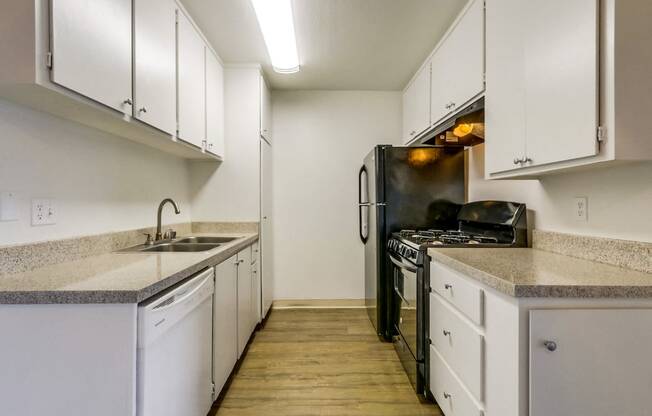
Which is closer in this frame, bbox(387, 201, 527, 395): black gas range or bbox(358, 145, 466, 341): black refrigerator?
bbox(387, 201, 527, 395): black gas range

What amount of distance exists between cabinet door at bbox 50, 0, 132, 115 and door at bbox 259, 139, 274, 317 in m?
1.53

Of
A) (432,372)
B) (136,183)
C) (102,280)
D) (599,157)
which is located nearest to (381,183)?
(432,372)

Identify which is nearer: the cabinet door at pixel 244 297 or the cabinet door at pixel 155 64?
the cabinet door at pixel 155 64

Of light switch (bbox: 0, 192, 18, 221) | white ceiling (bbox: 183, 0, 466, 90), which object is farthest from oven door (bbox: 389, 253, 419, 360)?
light switch (bbox: 0, 192, 18, 221)

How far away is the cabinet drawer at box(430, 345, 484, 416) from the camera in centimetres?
132

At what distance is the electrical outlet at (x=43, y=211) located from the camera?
1.31 meters

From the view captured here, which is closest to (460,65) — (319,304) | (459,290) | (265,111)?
(459,290)

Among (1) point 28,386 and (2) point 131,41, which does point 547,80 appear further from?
(1) point 28,386

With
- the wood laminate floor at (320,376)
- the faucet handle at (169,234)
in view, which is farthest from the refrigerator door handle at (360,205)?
the faucet handle at (169,234)

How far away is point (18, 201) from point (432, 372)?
2.10m

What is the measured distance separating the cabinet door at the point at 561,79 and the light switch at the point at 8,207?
2139 mm

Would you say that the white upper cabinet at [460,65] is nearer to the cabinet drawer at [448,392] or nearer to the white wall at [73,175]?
the cabinet drawer at [448,392]

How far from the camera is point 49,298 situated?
38.2 inches

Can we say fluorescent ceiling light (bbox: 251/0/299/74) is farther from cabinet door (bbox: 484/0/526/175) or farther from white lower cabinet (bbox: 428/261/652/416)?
white lower cabinet (bbox: 428/261/652/416)
